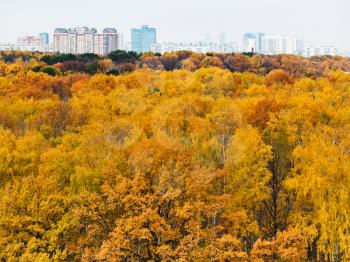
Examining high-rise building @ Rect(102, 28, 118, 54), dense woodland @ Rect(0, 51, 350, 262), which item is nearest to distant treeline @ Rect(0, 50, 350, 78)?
dense woodland @ Rect(0, 51, 350, 262)

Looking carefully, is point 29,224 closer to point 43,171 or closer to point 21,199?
point 21,199

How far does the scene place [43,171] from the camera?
22281 mm

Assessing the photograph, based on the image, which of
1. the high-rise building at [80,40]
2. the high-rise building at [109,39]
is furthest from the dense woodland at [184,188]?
the high-rise building at [109,39]

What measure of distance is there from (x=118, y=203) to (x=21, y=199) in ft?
13.7

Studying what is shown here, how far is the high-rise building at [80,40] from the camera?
5733 inches

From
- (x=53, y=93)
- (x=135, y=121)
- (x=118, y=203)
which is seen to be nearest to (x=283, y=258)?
(x=118, y=203)

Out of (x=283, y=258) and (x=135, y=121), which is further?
(x=135, y=121)

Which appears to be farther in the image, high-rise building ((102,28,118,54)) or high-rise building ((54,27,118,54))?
high-rise building ((102,28,118,54))

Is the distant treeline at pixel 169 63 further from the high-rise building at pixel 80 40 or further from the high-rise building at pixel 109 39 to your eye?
the high-rise building at pixel 109 39

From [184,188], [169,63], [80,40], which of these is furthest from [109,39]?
[184,188]

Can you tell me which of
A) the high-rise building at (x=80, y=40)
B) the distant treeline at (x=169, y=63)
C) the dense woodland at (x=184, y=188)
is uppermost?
the high-rise building at (x=80, y=40)

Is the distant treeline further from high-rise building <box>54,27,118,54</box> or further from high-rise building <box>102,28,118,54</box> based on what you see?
high-rise building <box>102,28,118,54</box>

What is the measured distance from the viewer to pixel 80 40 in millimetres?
146250

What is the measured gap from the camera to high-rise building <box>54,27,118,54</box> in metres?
146
